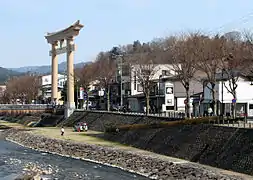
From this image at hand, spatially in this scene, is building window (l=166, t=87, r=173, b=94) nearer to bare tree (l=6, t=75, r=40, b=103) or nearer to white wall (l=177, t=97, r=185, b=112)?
white wall (l=177, t=97, r=185, b=112)

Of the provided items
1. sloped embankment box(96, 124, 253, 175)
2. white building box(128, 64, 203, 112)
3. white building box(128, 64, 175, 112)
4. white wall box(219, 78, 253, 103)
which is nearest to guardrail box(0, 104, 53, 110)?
white building box(128, 64, 175, 112)

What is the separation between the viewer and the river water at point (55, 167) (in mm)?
35059

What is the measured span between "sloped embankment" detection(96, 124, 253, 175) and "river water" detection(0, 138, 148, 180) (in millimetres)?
5742

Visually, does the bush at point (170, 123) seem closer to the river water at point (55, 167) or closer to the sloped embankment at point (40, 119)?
the river water at point (55, 167)

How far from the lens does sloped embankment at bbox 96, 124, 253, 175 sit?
32.7 metres

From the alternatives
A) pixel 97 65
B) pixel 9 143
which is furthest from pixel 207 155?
pixel 97 65

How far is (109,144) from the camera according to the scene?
5031cm

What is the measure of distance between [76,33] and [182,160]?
164ft

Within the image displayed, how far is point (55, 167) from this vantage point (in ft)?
131

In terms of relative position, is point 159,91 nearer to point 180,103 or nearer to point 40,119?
point 180,103

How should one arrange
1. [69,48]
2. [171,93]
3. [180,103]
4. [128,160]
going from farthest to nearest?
[69,48]
[171,93]
[180,103]
[128,160]

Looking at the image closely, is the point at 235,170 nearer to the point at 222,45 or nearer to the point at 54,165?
the point at 54,165

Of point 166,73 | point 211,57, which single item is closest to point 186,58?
point 211,57

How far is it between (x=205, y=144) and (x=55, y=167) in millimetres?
12856
